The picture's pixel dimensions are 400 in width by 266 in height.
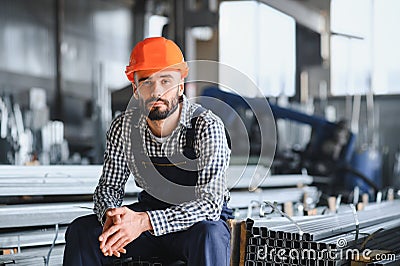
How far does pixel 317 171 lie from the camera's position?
16.2ft

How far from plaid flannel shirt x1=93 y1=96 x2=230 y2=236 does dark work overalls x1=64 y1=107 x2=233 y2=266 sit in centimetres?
3

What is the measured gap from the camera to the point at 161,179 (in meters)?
1.92

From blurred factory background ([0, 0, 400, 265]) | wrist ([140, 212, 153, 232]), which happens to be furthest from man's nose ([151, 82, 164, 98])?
blurred factory background ([0, 0, 400, 265])

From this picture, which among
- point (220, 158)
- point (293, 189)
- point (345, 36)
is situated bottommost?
point (293, 189)

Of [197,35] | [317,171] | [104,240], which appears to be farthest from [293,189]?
[197,35]

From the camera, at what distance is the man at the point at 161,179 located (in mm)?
1704

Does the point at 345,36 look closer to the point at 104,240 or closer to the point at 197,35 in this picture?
the point at 197,35

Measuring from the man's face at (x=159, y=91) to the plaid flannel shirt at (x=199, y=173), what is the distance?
2.2 inches

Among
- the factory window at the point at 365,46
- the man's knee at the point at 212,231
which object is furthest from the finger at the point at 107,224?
the factory window at the point at 365,46

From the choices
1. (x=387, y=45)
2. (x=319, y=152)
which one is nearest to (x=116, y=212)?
(x=319, y=152)

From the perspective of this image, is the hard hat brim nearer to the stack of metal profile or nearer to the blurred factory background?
the stack of metal profile

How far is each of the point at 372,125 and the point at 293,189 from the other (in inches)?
131

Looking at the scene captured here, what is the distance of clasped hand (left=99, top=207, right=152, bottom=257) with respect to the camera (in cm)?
165

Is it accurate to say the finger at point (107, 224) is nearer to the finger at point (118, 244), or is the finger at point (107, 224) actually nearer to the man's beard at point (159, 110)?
the finger at point (118, 244)
